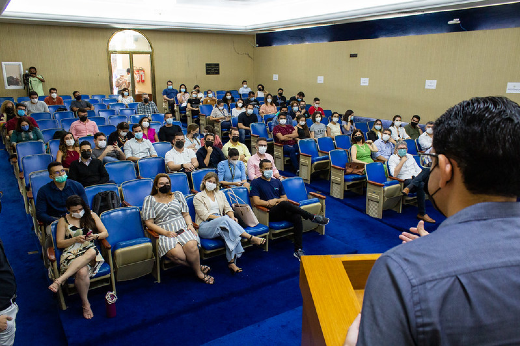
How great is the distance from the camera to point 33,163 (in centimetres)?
559

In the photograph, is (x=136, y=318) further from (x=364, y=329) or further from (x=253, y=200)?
(x=364, y=329)

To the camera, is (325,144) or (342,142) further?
(342,142)

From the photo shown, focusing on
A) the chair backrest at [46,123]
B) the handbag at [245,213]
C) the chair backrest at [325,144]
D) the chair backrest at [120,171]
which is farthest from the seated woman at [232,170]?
the chair backrest at [46,123]

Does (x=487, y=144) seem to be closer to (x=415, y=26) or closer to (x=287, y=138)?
(x=287, y=138)

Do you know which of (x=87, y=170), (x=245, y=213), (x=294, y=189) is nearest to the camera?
(x=245, y=213)

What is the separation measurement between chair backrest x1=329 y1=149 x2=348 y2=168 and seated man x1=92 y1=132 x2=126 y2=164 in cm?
367

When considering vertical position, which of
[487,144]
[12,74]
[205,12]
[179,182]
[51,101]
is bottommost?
[179,182]

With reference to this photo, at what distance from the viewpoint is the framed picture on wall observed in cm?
1184

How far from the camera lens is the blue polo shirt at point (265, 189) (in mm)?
5031

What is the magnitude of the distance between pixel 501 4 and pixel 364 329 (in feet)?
31.4

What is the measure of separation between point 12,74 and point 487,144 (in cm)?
1426

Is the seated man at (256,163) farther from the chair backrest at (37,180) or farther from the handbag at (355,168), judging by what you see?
Result: the chair backrest at (37,180)

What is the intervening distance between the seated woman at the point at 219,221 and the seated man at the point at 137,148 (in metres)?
2.38

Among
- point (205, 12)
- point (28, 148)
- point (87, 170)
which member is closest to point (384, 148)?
point (87, 170)
